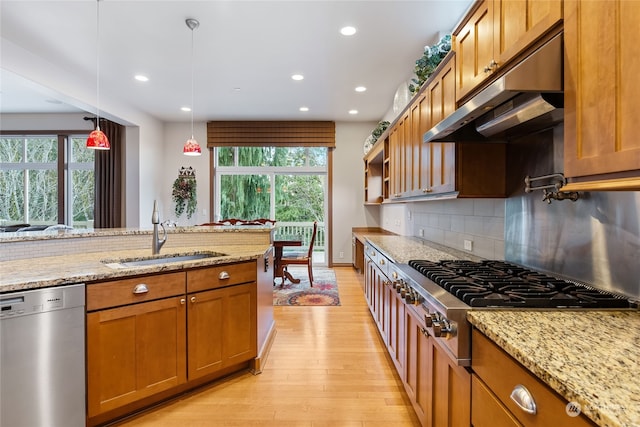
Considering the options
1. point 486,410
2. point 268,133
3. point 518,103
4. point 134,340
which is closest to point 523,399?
point 486,410

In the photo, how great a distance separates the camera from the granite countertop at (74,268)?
1.50m

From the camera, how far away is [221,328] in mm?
2113

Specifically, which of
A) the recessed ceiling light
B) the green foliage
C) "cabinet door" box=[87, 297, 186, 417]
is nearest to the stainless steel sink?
"cabinet door" box=[87, 297, 186, 417]

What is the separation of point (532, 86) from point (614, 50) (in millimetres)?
269

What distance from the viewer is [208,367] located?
6.75ft

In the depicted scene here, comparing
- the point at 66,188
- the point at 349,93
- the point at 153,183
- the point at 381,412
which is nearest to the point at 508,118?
the point at 381,412

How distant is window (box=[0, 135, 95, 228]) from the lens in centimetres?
589

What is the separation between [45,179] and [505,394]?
788 centimetres

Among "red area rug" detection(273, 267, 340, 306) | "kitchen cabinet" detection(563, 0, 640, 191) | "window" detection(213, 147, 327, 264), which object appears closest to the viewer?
"kitchen cabinet" detection(563, 0, 640, 191)

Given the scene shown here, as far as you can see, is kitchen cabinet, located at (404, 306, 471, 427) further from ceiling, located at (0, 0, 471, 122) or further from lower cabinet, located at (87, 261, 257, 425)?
ceiling, located at (0, 0, 471, 122)

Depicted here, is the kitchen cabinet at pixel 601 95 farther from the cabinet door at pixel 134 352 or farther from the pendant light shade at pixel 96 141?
the pendant light shade at pixel 96 141

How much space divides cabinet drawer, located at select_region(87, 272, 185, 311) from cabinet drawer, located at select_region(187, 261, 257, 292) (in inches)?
2.7

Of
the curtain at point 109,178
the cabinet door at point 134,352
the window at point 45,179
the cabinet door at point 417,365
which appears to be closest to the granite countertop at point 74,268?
the cabinet door at point 134,352

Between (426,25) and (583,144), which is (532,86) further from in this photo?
(426,25)
